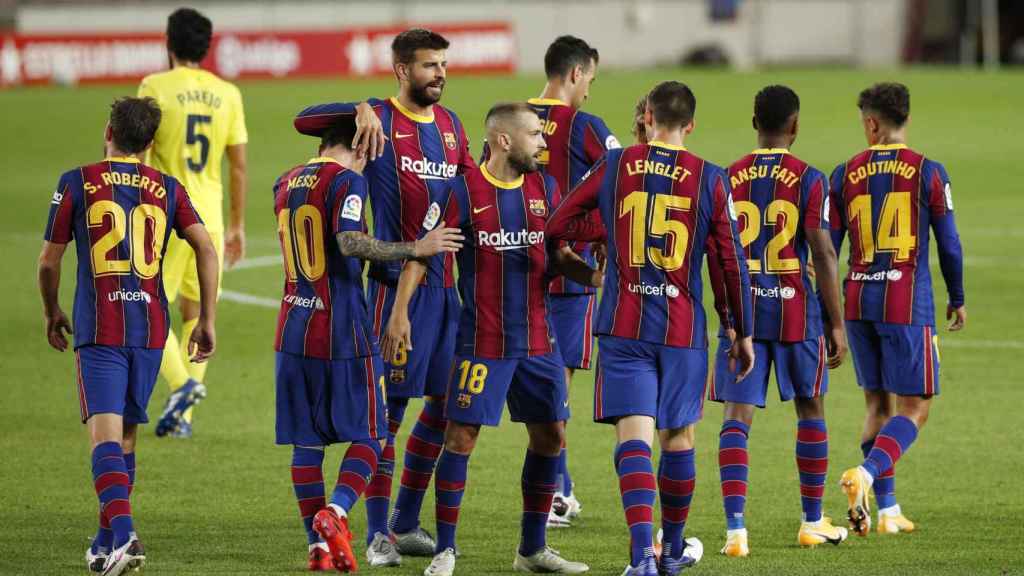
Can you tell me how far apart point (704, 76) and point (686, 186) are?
32426 millimetres

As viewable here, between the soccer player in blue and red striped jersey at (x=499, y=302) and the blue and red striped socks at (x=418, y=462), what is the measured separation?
1.48 feet

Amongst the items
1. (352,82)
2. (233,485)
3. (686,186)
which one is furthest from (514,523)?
(352,82)

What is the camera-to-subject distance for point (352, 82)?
3831cm

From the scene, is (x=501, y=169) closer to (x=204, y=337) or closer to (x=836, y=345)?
(x=204, y=337)

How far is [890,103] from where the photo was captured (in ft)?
27.5

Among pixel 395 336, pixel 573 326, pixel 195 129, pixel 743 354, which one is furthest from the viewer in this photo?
pixel 195 129

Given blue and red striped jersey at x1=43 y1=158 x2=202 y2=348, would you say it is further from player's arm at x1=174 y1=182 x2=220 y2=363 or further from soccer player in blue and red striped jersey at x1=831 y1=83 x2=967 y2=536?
soccer player in blue and red striped jersey at x1=831 y1=83 x2=967 y2=536

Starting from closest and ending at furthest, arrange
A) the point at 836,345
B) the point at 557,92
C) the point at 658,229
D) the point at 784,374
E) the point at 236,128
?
the point at 658,229, the point at 784,374, the point at 836,345, the point at 557,92, the point at 236,128

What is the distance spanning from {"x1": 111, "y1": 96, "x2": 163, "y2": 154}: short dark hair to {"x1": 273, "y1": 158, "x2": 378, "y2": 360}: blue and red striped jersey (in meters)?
0.65

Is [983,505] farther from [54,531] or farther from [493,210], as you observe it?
[54,531]

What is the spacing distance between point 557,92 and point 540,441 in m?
2.25

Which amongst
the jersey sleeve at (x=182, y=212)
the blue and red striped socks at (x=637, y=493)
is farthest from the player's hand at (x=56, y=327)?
the blue and red striped socks at (x=637, y=493)

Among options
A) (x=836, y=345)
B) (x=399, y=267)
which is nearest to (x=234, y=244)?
(x=399, y=267)

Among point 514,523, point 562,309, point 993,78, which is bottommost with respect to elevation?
point 514,523
